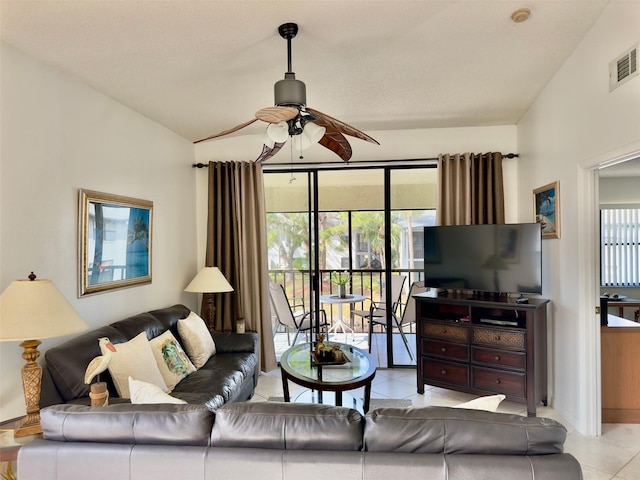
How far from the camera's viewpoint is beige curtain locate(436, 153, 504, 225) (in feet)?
12.0

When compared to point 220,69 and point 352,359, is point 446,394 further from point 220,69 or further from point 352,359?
point 220,69

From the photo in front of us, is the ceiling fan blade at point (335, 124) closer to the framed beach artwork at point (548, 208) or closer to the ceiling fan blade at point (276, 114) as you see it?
the ceiling fan blade at point (276, 114)

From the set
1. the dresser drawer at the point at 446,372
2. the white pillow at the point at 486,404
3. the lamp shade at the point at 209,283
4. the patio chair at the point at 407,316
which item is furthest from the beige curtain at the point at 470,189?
the white pillow at the point at 486,404

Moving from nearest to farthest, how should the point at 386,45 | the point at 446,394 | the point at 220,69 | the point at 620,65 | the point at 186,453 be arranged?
the point at 186,453 < the point at 620,65 < the point at 386,45 < the point at 220,69 < the point at 446,394

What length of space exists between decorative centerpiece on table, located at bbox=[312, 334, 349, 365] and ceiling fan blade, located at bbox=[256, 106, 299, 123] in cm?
173

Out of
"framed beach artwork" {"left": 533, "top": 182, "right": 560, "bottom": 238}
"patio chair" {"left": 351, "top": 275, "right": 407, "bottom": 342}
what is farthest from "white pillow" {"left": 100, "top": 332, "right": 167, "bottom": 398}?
"framed beach artwork" {"left": 533, "top": 182, "right": 560, "bottom": 238}

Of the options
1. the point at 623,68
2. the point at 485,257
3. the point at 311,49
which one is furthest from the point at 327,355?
the point at 623,68

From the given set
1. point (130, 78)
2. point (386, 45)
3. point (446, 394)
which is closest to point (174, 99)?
point (130, 78)

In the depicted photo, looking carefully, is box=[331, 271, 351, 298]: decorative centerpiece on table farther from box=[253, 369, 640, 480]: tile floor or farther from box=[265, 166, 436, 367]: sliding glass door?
box=[253, 369, 640, 480]: tile floor

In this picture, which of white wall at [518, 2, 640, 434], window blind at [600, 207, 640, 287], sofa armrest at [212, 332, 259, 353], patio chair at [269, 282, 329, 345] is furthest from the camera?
window blind at [600, 207, 640, 287]

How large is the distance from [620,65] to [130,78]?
10.5 ft

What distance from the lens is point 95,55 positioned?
2191 mm

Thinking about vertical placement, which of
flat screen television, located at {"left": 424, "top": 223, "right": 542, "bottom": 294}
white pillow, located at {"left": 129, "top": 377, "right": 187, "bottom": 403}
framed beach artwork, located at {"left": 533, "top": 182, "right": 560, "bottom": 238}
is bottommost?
white pillow, located at {"left": 129, "top": 377, "right": 187, "bottom": 403}

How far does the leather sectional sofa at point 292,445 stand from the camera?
3.68ft
